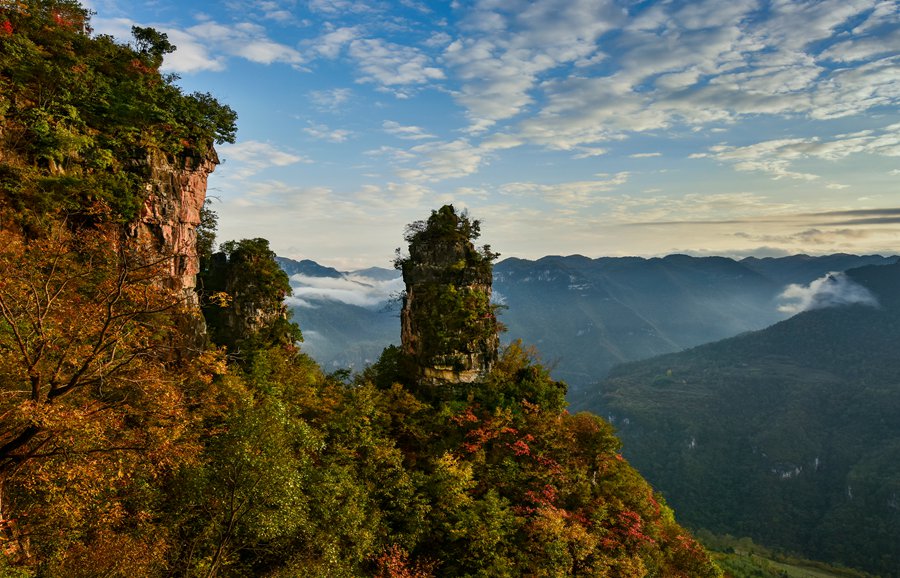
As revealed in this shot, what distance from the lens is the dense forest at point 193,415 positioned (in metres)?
14.2

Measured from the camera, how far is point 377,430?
106 feet

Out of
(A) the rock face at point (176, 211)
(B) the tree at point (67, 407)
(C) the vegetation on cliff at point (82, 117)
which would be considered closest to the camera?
(B) the tree at point (67, 407)

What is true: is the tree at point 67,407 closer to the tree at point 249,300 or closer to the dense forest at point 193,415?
the dense forest at point 193,415

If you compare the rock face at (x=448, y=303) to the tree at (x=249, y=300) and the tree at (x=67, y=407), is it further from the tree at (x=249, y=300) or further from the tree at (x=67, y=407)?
the tree at (x=67, y=407)

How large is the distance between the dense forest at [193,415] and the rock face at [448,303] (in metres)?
0.83

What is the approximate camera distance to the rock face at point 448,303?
41281 mm

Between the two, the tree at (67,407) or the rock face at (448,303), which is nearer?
the tree at (67,407)

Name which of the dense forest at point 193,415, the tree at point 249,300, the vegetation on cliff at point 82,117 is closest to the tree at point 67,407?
the dense forest at point 193,415

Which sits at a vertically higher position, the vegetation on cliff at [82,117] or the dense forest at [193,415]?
the vegetation on cliff at [82,117]

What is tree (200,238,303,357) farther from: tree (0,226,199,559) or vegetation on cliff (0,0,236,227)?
tree (0,226,199,559)

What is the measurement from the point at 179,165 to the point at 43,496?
22.8 m

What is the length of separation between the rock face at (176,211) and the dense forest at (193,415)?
14 centimetres

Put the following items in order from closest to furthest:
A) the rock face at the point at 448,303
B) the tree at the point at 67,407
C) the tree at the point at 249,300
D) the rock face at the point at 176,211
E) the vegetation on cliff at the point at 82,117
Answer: the tree at the point at 67,407, the vegetation on cliff at the point at 82,117, the rock face at the point at 176,211, the tree at the point at 249,300, the rock face at the point at 448,303

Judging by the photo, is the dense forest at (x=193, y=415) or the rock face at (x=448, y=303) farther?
the rock face at (x=448, y=303)
